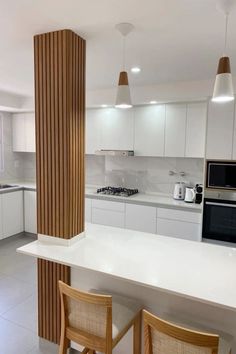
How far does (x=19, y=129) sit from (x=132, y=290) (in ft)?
13.5

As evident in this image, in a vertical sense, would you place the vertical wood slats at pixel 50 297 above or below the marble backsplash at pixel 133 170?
below

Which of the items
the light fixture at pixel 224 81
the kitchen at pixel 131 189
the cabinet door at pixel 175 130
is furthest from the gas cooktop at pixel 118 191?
the light fixture at pixel 224 81

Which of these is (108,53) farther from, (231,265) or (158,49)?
(231,265)

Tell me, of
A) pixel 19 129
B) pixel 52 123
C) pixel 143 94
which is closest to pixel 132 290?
pixel 52 123

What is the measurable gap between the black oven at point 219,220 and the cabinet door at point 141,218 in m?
0.75

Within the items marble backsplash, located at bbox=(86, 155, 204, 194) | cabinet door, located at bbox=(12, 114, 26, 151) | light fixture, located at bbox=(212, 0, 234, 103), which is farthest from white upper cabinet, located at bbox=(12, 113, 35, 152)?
light fixture, located at bbox=(212, 0, 234, 103)

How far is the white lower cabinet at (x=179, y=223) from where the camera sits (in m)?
3.46

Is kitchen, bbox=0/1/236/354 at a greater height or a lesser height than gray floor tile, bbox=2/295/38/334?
greater

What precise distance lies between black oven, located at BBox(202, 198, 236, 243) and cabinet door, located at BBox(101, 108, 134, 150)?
1.48m

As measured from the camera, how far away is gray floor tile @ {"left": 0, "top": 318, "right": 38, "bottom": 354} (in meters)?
2.21

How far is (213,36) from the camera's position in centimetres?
203

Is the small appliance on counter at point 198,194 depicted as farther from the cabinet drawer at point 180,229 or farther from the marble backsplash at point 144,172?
the cabinet drawer at point 180,229

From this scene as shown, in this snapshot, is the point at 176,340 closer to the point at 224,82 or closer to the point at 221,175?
the point at 224,82

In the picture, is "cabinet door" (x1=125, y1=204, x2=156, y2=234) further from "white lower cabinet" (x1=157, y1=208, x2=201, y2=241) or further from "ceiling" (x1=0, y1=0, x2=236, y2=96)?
"ceiling" (x1=0, y1=0, x2=236, y2=96)
